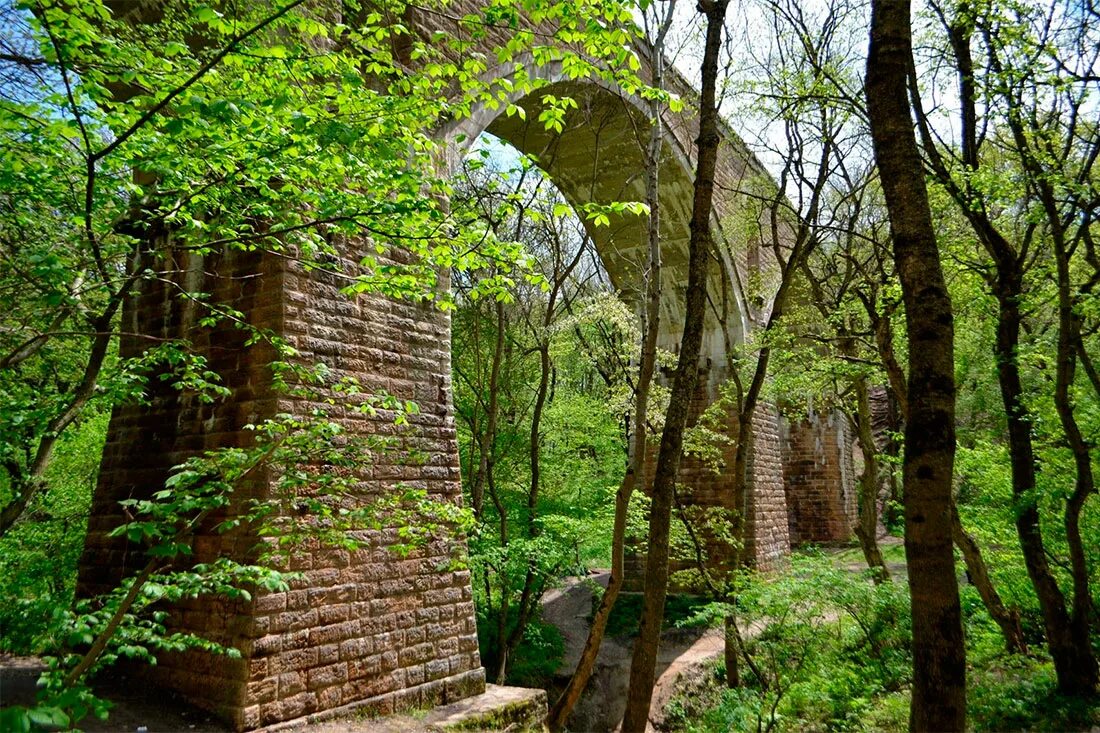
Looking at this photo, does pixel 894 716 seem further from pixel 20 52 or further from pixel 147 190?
pixel 20 52

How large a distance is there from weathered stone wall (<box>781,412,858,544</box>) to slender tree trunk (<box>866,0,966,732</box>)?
14.0 m

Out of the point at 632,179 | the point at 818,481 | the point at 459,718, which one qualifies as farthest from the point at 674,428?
the point at 818,481

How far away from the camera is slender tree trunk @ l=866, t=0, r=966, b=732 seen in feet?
7.95

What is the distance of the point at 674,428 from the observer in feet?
14.5

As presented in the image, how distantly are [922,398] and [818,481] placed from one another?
14.9 m

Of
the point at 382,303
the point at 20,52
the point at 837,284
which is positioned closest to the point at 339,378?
the point at 382,303

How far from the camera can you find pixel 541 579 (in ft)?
26.5

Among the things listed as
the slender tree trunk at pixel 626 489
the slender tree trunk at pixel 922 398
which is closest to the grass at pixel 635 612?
the slender tree trunk at pixel 626 489

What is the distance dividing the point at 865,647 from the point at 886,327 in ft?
11.3

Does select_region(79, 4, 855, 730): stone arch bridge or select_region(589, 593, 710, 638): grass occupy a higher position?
select_region(79, 4, 855, 730): stone arch bridge

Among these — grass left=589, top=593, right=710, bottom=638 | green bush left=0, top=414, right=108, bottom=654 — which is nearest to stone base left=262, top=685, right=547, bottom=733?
green bush left=0, top=414, right=108, bottom=654

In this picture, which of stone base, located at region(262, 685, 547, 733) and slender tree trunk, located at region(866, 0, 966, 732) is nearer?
slender tree trunk, located at region(866, 0, 966, 732)

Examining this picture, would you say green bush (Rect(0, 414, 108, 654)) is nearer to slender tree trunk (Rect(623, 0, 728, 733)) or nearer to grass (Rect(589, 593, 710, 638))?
slender tree trunk (Rect(623, 0, 728, 733))

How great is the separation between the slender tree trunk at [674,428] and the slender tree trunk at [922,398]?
5.46 ft
